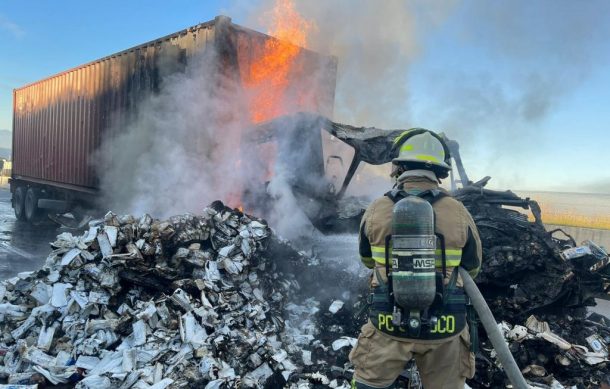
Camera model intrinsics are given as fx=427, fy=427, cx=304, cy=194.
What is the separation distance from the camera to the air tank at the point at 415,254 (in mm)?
2014

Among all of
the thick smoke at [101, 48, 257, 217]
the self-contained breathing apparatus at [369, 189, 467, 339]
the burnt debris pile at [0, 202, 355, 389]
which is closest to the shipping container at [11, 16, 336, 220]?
the thick smoke at [101, 48, 257, 217]

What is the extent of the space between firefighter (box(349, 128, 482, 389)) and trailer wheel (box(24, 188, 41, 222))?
44.6 feet

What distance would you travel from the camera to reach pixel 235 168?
6930 millimetres

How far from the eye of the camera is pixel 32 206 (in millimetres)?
13125

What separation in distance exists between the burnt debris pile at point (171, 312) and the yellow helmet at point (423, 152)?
6.80 ft

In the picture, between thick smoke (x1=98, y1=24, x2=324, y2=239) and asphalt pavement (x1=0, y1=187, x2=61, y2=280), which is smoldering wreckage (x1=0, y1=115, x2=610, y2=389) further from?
asphalt pavement (x1=0, y1=187, x2=61, y2=280)

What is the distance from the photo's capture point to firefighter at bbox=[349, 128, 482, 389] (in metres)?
2.14

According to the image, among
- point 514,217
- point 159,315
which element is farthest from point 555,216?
point 159,315

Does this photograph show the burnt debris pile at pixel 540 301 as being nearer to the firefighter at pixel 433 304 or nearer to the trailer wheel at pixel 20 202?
the firefighter at pixel 433 304

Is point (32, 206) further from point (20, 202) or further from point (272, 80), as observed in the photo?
point (272, 80)

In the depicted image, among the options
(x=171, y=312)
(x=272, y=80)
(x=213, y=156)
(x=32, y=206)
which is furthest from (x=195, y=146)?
(x=32, y=206)

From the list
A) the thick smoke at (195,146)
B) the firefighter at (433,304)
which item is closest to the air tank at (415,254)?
the firefighter at (433,304)

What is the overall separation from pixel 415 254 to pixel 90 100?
1019cm

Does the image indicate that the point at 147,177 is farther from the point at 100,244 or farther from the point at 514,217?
the point at 514,217
